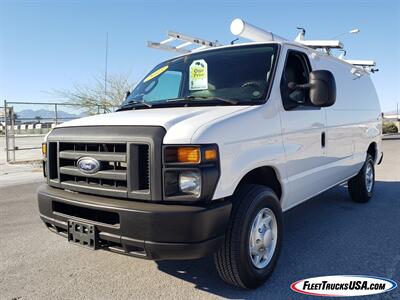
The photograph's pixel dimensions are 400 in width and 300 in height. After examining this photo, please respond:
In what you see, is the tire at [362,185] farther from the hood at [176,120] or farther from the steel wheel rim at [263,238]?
the hood at [176,120]

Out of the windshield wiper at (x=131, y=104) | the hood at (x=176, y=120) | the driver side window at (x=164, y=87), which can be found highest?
the driver side window at (x=164, y=87)

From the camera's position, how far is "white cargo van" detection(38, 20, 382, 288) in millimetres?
2715

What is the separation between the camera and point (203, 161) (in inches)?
106

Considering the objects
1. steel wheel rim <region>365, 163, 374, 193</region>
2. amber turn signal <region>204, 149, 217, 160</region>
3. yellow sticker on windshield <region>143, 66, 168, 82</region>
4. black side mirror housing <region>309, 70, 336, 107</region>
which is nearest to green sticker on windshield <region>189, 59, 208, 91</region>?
yellow sticker on windshield <region>143, 66, 168, 82</region>

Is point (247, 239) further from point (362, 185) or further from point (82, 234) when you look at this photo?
point (362, 185)

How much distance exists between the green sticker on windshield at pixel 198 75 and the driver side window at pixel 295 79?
2.66 feet

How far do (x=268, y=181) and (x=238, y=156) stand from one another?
818mm

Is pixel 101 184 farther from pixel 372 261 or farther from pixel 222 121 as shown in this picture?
pixel 372 261

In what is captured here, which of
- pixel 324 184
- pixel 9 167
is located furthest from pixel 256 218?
pixel 9 167

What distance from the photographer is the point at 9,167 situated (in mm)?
11641

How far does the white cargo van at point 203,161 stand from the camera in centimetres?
271

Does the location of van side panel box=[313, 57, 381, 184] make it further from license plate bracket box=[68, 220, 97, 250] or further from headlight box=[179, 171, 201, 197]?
license plate bracket box=[68, 220, 97, 250]

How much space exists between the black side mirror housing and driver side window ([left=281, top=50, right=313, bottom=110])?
0.73ft

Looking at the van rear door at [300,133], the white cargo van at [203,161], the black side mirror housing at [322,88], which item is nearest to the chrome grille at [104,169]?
the white cargo van at [203,161]
